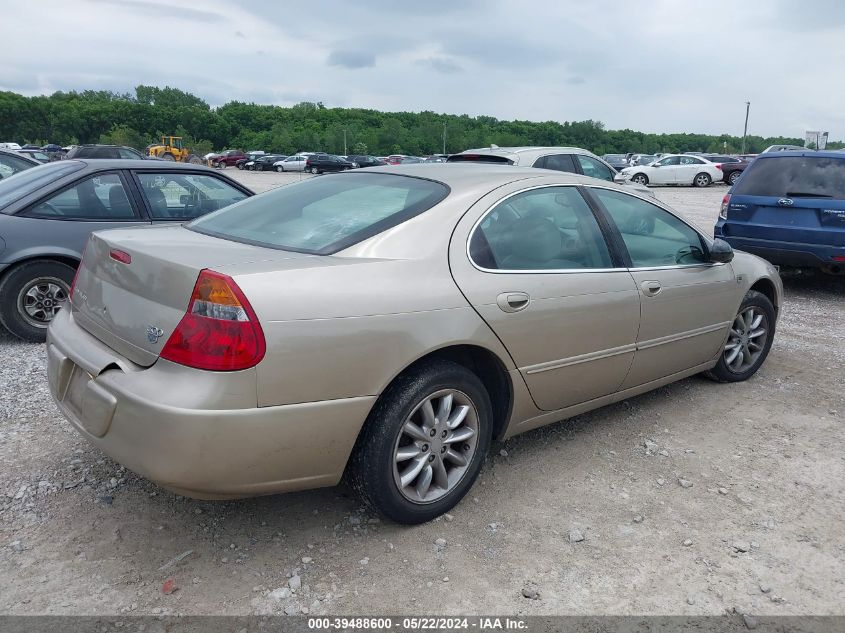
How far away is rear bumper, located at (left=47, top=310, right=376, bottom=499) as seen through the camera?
7.72ft

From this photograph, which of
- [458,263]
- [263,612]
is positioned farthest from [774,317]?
[263,612]

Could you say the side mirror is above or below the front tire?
below

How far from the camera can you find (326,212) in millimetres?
3268

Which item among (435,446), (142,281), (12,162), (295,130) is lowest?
(435,446)

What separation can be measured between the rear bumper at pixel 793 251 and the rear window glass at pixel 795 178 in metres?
0.54

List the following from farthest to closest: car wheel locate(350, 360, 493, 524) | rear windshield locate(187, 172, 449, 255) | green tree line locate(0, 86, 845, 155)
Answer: green tree line locate(0, 86, 845, 155)
rear windshield locate(187, 172, 449, 255)
car wheel locate(350, 360, 493, 524)

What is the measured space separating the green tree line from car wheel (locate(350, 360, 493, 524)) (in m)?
89.9

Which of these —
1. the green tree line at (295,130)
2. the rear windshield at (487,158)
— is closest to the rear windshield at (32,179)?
the rear windshield at (487,158)

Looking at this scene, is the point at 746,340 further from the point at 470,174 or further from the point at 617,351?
the point at 470,174

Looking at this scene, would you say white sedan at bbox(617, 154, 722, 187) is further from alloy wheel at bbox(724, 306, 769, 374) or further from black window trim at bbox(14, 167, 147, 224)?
black window trim at bbox(14, 167, 147, 224)

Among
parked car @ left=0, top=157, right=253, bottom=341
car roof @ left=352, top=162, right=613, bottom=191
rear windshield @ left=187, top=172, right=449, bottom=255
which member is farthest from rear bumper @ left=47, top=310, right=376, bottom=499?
parked car @ left=0, top=157, right=253, bottom=341

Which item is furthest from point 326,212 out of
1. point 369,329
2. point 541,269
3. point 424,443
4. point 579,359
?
point 579,359

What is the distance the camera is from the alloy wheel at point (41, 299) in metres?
5.37

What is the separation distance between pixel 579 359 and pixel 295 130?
110 metres
